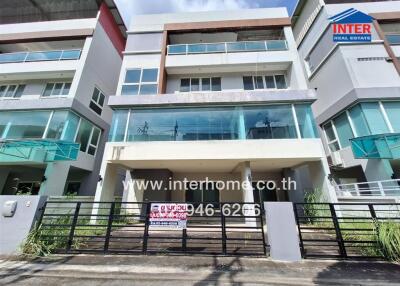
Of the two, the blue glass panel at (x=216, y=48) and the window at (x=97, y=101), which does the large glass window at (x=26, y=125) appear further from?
the blue glass panel at (x=216, y=48)

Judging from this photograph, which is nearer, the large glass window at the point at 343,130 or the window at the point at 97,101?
the large glass window at the point at 343,130

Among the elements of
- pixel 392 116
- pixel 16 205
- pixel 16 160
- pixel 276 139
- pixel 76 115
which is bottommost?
pixel 16 205

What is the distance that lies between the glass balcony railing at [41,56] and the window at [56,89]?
5.40ft

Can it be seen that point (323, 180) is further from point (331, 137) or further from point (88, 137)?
point (88, 137)

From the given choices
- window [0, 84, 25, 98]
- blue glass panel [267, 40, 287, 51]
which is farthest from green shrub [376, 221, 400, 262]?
window [0, 84, 25, 98]

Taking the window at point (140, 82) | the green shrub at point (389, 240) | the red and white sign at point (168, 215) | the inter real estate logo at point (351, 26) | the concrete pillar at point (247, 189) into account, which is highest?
the inter real estate logo at point (351, 26)

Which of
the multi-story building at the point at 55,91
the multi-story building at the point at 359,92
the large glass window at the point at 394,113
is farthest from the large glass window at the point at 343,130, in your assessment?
the multi-story building at the point at 55,91

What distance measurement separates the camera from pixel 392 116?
970 cm

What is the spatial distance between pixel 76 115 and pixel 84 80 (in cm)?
254

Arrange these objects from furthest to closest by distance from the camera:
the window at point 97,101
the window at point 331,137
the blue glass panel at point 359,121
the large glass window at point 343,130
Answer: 1. the window at point 97,101
2. the window at point 331,137
3. the large glass window at point 343,130
4. the blue glass panel at point 359,121

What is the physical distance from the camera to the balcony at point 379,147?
8.42 m

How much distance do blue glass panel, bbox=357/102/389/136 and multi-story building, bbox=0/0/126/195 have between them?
51.0 ft

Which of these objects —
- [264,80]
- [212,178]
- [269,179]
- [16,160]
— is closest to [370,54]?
[264,80]

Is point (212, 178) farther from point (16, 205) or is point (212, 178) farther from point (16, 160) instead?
point (16, 160)
